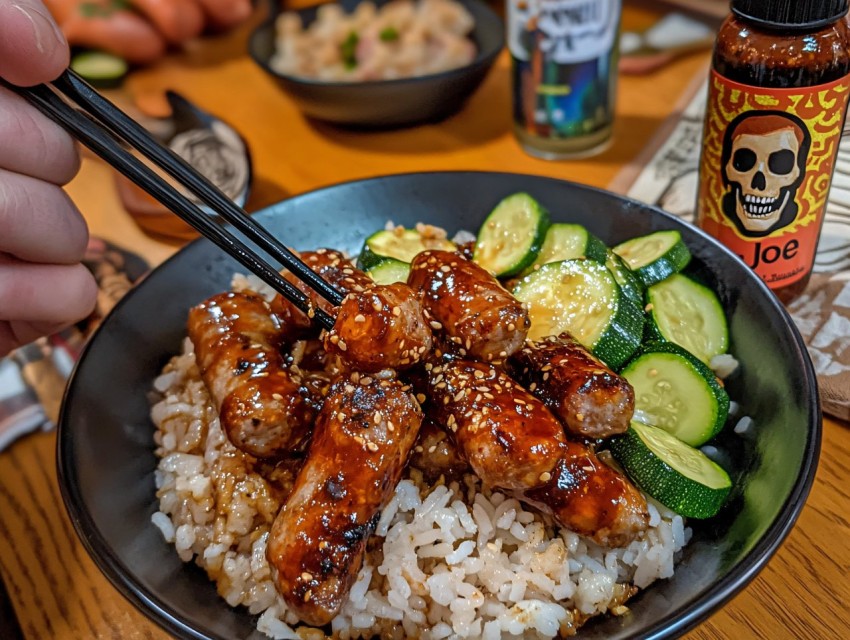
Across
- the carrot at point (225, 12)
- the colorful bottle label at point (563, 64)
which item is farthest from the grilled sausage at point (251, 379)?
the carrot at point (225, 12)

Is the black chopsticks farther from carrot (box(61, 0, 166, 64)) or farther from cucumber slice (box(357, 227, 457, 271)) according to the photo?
carrot (box(61, 0, 166, 64))

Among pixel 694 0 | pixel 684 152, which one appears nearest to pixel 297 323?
pixel 684 152

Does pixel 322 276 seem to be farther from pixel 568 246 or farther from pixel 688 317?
pixel 688 317

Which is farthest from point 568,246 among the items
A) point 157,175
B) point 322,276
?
point 157,175

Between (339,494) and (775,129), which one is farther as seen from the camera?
(775,129)

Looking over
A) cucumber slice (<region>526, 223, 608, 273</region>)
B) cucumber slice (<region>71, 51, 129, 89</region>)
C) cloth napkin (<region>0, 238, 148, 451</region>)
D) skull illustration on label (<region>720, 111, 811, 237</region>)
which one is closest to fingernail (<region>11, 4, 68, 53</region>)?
cloth napkin (<region>0, 238, 148, 451</region>)

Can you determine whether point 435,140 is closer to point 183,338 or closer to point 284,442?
point 183,338

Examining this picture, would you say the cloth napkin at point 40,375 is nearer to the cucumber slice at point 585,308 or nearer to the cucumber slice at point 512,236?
the cucumber slice at point 512,236
